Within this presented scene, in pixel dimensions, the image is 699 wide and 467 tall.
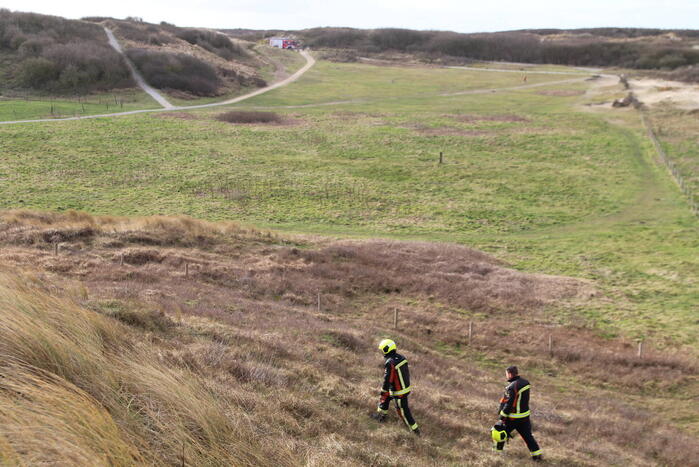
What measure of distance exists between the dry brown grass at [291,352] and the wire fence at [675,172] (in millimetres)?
22274

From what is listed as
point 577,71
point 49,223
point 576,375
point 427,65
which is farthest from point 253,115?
point 577,71

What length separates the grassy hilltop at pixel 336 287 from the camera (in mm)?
6973

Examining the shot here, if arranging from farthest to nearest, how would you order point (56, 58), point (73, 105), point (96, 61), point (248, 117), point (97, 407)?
point (96, 61) → point (56, 58) → point (248, 117) → point (73, 105) → point (97, 407)

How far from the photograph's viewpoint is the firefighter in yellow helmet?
11.4 meters

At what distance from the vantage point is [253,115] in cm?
7538

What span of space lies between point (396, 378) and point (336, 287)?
48.7 feet

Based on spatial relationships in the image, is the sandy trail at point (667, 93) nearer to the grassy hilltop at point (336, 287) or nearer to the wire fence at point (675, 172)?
the grassy hilltop at point (336, 287)

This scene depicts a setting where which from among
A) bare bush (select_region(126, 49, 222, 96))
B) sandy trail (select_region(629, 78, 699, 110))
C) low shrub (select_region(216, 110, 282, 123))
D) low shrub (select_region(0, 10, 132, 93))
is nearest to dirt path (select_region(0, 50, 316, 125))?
bare bush (select_region(126, 49, 222, 96))

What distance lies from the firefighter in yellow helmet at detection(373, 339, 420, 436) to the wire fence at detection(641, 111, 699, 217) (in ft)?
129

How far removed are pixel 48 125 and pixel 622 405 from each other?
2533 inches

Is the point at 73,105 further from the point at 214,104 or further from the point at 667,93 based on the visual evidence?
the point at 667,93

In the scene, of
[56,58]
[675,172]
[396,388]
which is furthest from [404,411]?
[56,58]

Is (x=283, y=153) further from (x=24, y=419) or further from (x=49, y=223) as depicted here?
(x=24, y=419)

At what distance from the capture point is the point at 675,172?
51938 mm
